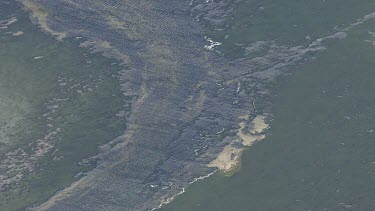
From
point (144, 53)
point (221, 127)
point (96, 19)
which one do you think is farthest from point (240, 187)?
point (96, 19)

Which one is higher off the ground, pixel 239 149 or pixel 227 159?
pixel 239 149

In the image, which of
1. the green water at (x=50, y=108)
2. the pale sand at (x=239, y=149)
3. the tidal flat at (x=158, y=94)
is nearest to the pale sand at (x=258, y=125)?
the pale sand at (x=239, y=149)

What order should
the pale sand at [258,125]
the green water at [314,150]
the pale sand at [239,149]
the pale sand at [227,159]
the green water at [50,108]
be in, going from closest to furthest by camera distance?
the green water at [314,150] < the pale sand at [227,159] < the pale sand at [239,149] < the green water at [50,108] < the pale sand at [258,125]

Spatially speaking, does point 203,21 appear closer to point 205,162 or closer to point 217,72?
point 217,72

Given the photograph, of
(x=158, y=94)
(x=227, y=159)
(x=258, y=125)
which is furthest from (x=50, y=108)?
(x=258, y=125)

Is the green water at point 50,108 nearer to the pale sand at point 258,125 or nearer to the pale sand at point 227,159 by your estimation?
the pale sand at point 227,159

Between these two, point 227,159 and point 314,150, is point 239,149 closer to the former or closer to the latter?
point 227,159
